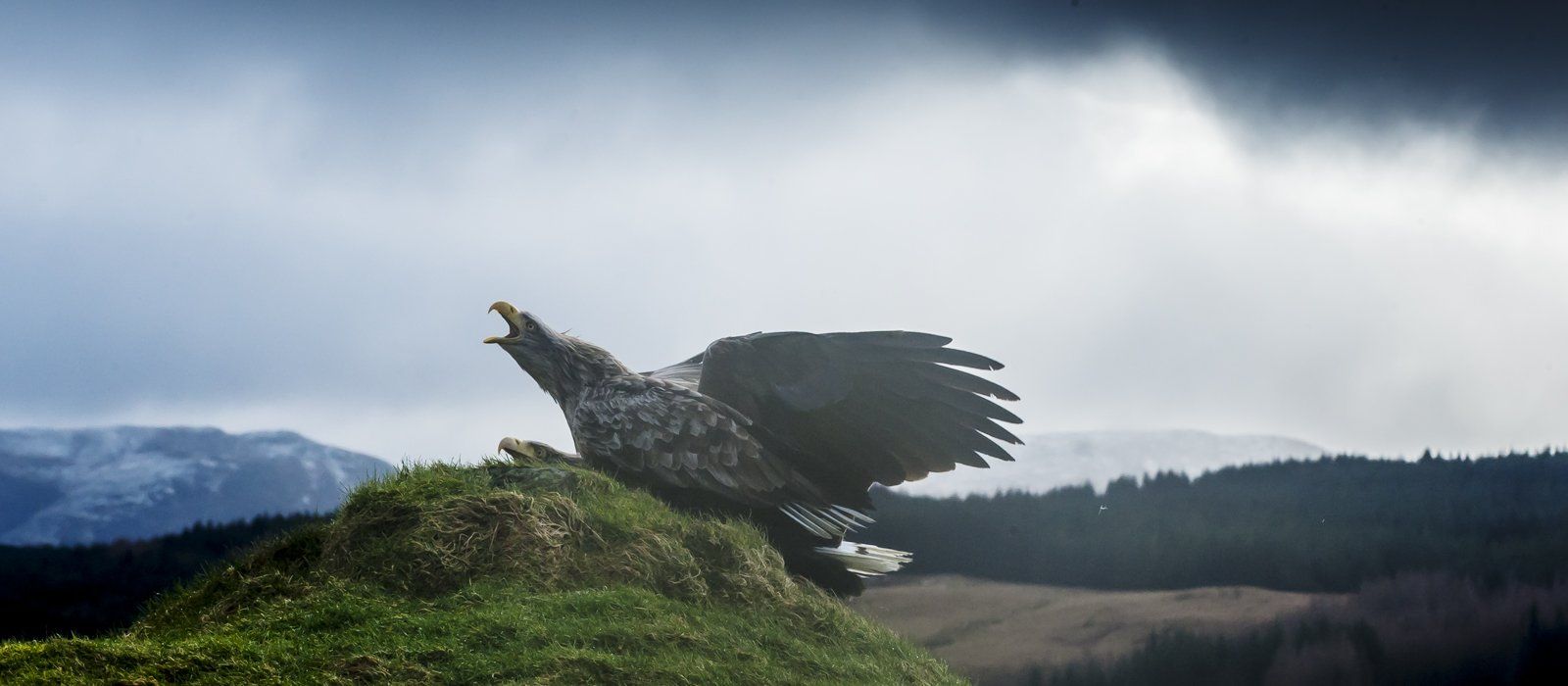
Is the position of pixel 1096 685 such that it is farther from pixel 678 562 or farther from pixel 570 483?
pixel 570 483

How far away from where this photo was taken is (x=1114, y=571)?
10.9 metres

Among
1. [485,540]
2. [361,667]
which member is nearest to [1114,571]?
[485,540]

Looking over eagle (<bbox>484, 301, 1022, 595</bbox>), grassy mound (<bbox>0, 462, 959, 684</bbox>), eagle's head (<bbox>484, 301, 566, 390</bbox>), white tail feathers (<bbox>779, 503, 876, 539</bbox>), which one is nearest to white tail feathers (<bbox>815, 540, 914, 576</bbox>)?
eagle (<bbox>484, 301, 1022, 595</bbox>)

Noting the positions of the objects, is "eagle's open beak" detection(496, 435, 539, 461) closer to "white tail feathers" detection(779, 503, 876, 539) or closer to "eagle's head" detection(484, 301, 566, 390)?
"eagle's head" detection(484, 301, 566, 390)

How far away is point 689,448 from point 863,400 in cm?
142

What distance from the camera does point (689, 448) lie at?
8.45 m

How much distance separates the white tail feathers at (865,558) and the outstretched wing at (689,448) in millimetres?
506

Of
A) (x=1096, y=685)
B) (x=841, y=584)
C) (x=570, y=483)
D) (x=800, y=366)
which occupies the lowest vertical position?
(x=1096, y=685)

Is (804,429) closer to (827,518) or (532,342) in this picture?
(827,518)

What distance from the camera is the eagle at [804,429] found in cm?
839

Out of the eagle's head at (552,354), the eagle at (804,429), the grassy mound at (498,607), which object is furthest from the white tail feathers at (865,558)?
the eagle's head at (552,354)

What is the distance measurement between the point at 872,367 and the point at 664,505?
1.96 meters

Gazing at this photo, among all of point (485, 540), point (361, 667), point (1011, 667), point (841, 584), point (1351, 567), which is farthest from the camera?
point (1351, 567)

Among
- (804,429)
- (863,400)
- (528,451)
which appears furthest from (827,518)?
(528,451)
